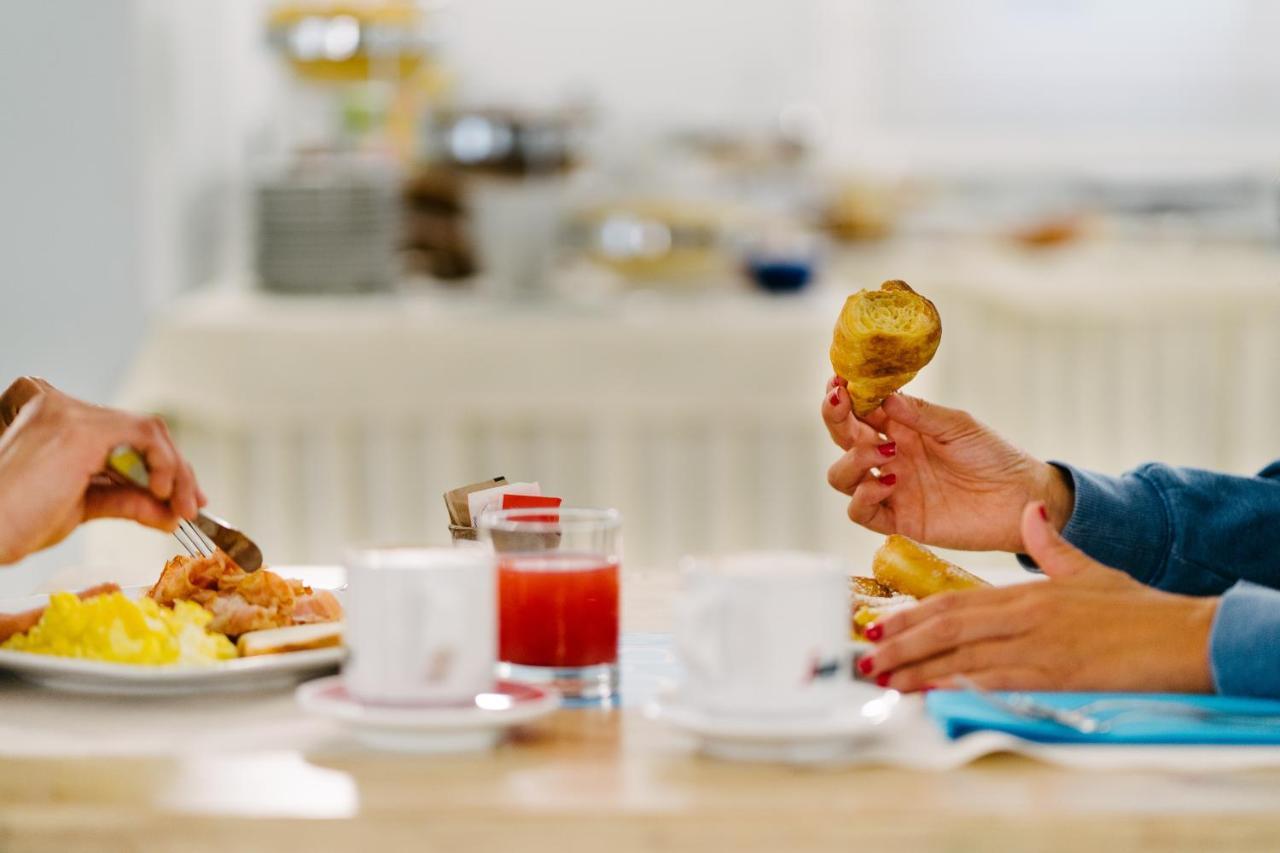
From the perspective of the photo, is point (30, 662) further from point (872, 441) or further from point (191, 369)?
point (191, 369)

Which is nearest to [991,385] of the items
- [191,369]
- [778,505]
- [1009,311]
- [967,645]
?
[1009,311]

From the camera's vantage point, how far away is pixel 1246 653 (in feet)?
3.01

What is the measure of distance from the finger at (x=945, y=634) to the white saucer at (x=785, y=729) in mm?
84

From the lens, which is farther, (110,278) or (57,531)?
(110,278)

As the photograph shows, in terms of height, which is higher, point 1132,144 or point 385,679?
point 1132,144

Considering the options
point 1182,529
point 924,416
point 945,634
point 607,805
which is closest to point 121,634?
point 607,805

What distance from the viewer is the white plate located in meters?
0.93

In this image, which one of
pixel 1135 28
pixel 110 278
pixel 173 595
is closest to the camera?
pixel 173 595

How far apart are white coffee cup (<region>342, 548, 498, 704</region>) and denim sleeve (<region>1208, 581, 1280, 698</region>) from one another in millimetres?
365

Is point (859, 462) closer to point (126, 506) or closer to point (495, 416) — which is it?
point (126, 506)

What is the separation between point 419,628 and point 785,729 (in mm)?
168

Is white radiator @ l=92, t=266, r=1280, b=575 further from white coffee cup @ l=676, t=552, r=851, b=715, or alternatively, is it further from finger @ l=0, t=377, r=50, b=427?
white coffee cup @ l=676, t=552, r=851, b=715

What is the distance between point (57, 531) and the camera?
0.98m

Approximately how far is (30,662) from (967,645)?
0.48m
